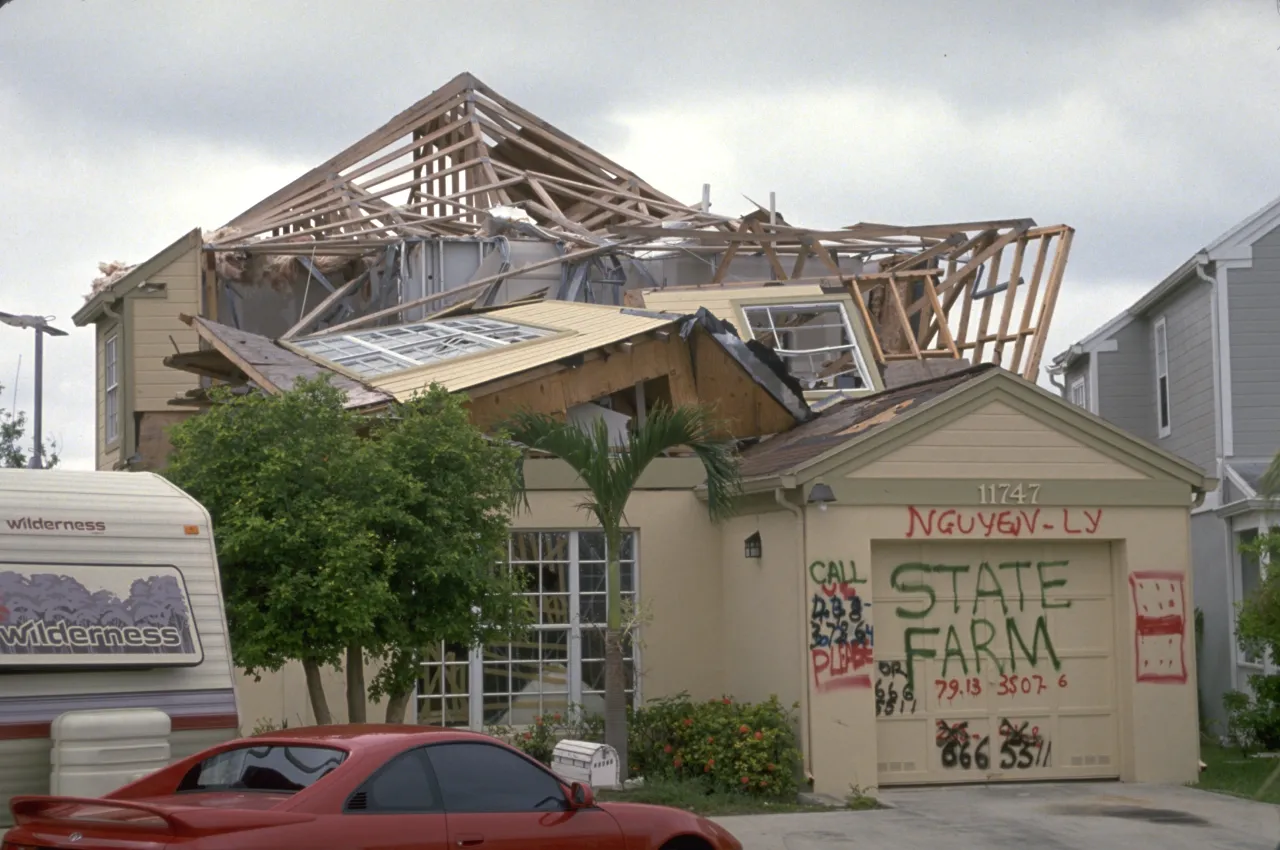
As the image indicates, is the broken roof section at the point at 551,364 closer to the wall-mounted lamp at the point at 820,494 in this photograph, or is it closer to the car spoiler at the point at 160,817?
the wall-mounted lamp at the point at 820,494

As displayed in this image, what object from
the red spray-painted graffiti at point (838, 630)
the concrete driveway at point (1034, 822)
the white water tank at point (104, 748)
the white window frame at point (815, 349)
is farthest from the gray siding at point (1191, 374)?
the white water tank at point (104, 748)

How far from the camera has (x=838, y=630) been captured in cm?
1441

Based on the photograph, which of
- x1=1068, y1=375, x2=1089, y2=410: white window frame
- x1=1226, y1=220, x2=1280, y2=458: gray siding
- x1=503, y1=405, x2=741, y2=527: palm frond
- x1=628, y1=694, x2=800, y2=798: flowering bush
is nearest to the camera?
x1=503, y1=405, x2=741, y2=527: palm frond

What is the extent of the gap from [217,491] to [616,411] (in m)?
6.47

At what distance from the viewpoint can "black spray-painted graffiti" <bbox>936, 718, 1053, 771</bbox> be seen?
14977 millimetres

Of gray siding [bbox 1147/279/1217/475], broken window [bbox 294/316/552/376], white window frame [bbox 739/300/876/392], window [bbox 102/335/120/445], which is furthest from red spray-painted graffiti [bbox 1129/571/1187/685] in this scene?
window [bbox 102/335/120/445]

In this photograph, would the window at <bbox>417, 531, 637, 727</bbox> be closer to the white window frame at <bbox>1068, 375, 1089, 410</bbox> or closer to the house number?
the house number

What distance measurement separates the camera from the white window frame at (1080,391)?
26.4m

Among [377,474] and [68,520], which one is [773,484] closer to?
[377,474]

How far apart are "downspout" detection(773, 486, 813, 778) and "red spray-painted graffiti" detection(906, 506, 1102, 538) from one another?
109 centimetres

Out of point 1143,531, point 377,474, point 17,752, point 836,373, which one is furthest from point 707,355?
point 17,752

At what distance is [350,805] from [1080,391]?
73.8 ft

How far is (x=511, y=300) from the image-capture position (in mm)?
23219

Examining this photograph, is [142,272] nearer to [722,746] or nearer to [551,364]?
[551,364]
